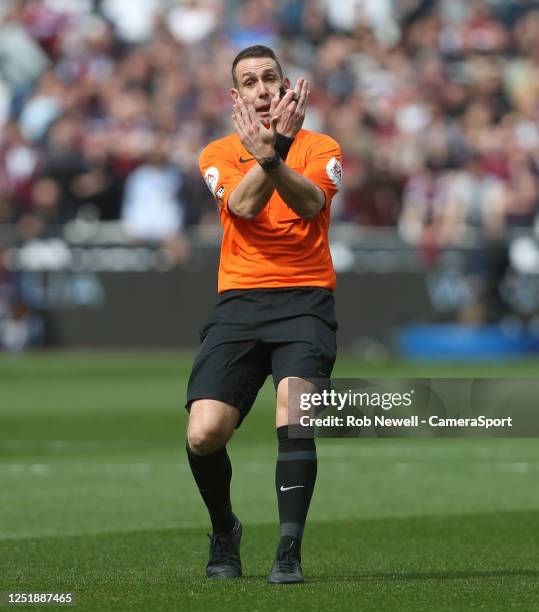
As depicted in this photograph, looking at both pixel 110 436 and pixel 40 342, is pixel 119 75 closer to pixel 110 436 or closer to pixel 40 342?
pixel 40 342

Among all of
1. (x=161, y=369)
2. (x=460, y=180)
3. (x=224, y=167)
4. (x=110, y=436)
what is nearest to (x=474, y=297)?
(x=460, y=180)

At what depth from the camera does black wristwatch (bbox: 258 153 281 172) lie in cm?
638

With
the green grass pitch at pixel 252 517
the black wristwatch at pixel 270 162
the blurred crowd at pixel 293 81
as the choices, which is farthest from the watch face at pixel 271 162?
the blurred crowd at pixel 293 81

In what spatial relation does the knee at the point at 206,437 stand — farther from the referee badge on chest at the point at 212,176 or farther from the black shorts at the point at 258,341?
the referee badge on chest at the point at 212,176

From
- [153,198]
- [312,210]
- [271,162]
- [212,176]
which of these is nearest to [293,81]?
[153,198]

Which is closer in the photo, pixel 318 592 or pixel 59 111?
pixel 318 592

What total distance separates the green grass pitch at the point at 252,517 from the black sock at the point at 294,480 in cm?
29

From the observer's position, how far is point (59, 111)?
23859mm

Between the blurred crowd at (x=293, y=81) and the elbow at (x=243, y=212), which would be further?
the blurred crowd at (x=293, y=81)

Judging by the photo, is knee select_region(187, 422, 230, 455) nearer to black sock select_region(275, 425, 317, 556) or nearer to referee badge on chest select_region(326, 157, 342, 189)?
black sock select_region(275, 425, 317, 556)

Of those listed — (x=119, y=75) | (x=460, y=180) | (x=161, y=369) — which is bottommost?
(x=161, y=369)

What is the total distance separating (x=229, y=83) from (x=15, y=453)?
12.5 meters

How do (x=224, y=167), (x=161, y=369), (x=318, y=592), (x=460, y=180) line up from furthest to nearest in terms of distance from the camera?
(x=460, y=180) → (x=161, y=369) → (x=224, y=167) → (x=318, y=592)

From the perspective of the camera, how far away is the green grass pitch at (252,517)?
646cm
